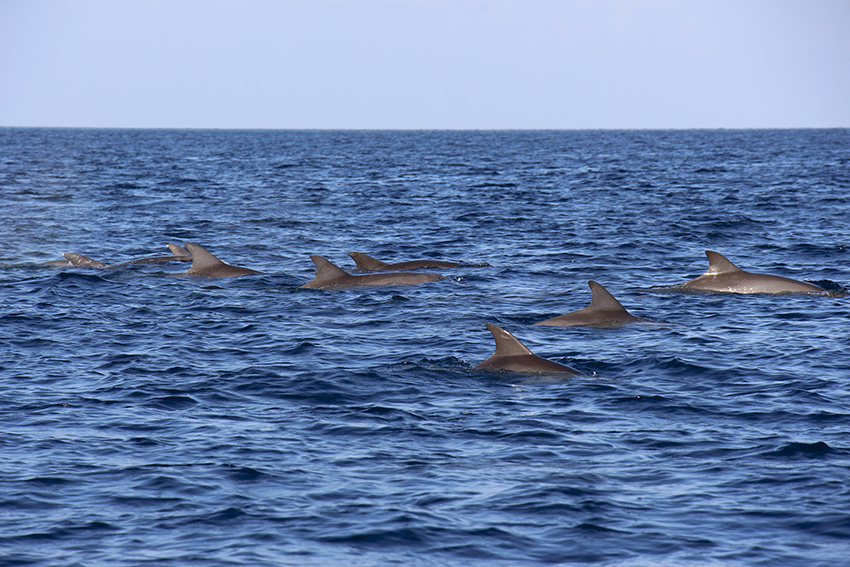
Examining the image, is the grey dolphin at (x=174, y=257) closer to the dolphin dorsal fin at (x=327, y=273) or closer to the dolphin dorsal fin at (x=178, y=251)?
the dolphin dorsal fin at (x=178, y=251)

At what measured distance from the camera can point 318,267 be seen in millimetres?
20453

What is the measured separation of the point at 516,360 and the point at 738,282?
320 inches

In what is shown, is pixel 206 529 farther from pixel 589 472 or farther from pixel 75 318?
pixel 75 318

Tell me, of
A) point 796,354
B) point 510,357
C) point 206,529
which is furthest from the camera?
point 796,354

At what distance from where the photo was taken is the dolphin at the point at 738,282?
19.4m

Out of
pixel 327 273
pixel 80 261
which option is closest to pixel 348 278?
pixel 327 273

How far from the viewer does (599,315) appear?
16531 mm

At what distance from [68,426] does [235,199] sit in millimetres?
33415

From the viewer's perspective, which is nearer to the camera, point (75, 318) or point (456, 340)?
point (456, 340)

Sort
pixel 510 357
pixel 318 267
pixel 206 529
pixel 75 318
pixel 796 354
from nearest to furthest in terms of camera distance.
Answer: pixel 206 529 < pixel 510 357 < pixel 796 354 < pixel 75 318 < pixel 318 267

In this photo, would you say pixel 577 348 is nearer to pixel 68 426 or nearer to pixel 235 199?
pixel 68 426

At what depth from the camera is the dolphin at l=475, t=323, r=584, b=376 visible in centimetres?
1324

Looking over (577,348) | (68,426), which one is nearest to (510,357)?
(577,348)

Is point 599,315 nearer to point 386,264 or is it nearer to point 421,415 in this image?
point 421,415
